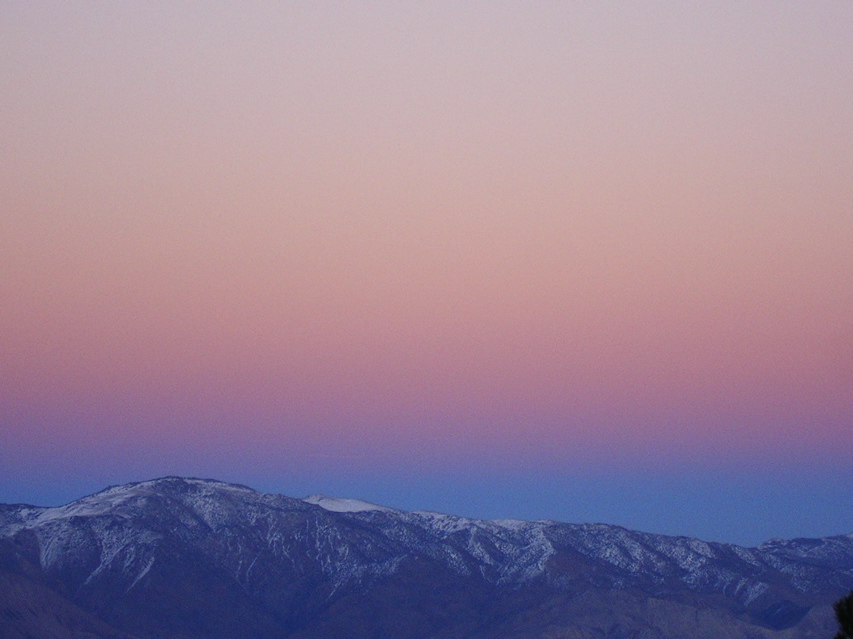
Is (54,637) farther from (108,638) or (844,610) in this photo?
(844,610)

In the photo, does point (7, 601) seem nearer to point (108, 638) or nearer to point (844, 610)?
point (108, 638)

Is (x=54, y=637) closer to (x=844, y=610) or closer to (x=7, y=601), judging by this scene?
(x=7, y=601)

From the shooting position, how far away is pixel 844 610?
37.5 m

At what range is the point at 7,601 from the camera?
197 meters

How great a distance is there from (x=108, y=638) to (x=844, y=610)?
181 m

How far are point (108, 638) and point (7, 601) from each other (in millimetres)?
17881

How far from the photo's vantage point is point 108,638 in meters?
199

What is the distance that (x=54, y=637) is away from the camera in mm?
194375

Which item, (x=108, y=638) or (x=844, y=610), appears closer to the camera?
(x=844, y=610)

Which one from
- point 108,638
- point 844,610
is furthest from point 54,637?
point 844,610

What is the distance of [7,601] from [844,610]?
7256 inches

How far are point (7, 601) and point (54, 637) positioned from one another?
1062 cm

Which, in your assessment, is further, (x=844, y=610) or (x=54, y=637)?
(x=54, y=637)

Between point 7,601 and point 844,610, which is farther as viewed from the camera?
point 7,601
